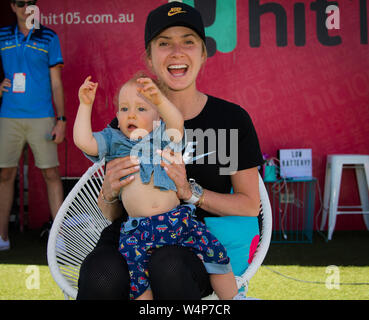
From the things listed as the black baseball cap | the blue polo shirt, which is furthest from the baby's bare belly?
the blue polo shirt

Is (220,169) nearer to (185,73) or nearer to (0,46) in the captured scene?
(185,73)

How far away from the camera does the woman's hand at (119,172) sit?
1.38 meters

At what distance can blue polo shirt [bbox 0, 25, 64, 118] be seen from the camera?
3412 millimetres

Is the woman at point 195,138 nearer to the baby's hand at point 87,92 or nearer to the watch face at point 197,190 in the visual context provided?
the watch face at point 197,190

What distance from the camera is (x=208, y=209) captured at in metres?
1.43

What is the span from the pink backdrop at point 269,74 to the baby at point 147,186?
2.85m

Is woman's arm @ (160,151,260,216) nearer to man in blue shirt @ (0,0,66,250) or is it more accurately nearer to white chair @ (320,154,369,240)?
man in blue shirt @ (0,0,66,250)

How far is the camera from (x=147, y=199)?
52.9 inches

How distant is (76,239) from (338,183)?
2891mm

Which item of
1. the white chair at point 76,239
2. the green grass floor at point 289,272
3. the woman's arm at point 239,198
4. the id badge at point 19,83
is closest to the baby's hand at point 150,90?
the woman's arm at point 239,198

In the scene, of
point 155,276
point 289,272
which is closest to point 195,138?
point 155,276

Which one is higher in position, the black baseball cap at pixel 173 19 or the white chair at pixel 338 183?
the black baseball cap at pixel 173 19

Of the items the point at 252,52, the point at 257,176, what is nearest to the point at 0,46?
the point at 252,52

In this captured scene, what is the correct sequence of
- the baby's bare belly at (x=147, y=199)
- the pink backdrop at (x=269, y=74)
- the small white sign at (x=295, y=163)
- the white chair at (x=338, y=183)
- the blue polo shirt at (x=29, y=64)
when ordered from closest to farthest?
1. the baby's bare belly at (x=147, y=199)
2. the blue polo shirt at (x=29, y=64)
3. the white chair at (x=338, y=183)
4. the small white sign at (x=295, y=163)
5. the pink backdrop at (x=269, y=74)
